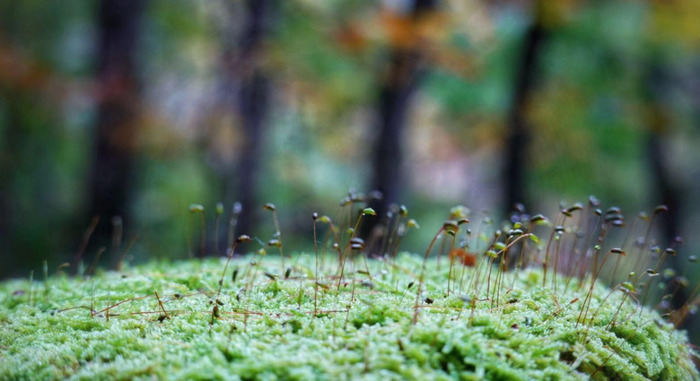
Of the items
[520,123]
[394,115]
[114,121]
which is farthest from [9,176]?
[520,123]

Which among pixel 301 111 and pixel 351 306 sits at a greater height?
pixel 301 111

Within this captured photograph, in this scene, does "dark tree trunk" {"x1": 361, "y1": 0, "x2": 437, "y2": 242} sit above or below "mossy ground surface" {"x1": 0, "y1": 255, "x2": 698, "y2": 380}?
above

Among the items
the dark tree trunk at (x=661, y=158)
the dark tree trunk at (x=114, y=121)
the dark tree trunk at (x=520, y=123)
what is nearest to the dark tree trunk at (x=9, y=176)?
the dark tree trunk at (x=114, y=121)

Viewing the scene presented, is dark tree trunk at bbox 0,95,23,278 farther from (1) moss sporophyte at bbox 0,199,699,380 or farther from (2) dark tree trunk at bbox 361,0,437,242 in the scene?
(1) moss sporophyte at bbox 0,199,699,380

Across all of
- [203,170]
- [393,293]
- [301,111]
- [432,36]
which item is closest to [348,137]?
[301,111]

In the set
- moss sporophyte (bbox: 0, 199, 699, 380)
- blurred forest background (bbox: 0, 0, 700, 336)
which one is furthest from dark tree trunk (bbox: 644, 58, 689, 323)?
moss sporophyte (bbox: 0, 199, 699, 380)

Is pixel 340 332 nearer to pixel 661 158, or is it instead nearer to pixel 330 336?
pixel 330 336

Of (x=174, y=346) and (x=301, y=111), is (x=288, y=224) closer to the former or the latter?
(x=301, y=111)

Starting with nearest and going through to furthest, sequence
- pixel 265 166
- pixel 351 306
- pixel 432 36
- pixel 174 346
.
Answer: pixel 174 346
pixel 351 306
pixel 432 36
pixel 265 166
